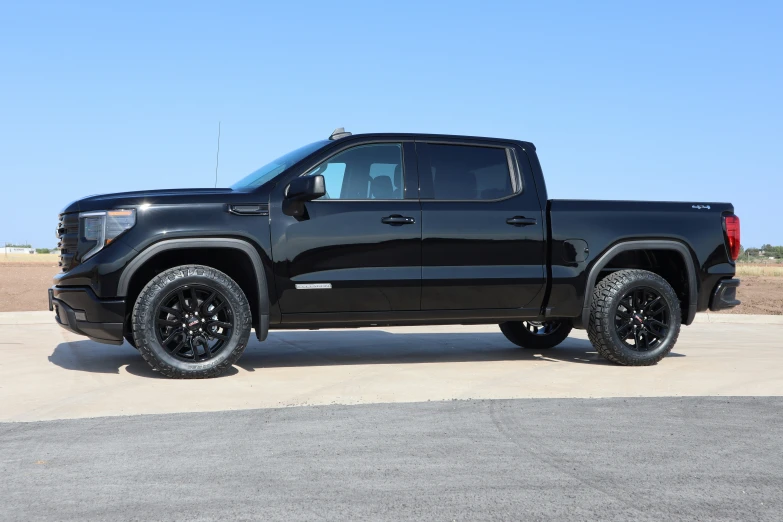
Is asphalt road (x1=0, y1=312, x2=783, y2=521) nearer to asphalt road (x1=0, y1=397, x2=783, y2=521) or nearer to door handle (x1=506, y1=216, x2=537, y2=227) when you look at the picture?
asphalt road (x1=0, y1=397, x2=783, y2=521)

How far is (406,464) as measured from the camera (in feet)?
13.3

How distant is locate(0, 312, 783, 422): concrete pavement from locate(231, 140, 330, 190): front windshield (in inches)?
64.4

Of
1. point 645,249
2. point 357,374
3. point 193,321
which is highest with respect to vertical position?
point 645,249

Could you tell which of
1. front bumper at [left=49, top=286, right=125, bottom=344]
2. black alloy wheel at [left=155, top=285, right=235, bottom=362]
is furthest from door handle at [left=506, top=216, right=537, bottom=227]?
front bumper at [left=49, top=286, right=125, bottom=344]

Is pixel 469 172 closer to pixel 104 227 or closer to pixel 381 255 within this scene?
pixel 381 255

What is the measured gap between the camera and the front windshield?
7258 mm

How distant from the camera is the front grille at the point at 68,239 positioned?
22.1 feet

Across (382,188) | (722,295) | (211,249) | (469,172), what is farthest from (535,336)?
(211,249)

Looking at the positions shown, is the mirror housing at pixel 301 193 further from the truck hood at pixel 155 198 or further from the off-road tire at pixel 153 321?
the off-road tire at pixel 153 321

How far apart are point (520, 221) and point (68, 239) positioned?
382cm

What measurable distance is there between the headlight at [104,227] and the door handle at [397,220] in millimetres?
2034

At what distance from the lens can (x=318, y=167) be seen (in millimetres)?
7129

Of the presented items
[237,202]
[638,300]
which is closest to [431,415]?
[237,202]

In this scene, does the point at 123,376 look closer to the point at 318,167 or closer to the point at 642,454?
the point at 318,167
